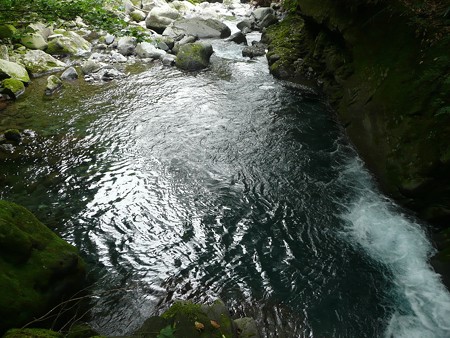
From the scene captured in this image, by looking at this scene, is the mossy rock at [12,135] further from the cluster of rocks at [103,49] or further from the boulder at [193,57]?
the boulder at [193,57]

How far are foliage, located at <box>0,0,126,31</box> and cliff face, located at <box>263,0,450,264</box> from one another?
5.94 m

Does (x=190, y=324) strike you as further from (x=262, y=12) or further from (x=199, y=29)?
(x=262, y=12)

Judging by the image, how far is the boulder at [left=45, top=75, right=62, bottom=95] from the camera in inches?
477

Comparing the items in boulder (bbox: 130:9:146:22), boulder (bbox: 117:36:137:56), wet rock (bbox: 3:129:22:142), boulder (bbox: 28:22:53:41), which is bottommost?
boulder (bbox: 28:22:53:41)

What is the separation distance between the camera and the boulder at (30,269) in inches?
149

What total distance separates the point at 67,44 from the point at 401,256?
16.9 meters

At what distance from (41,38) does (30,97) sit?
5.23m

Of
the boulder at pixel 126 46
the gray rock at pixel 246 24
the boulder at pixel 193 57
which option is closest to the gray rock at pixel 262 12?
the gray rock at pixel 246 24

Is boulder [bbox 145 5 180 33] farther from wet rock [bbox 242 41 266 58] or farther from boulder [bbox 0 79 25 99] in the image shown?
boulder [bbox 0 79 25 99]

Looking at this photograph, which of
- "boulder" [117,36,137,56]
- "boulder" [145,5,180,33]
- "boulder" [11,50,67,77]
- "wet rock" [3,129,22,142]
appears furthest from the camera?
"boulder" [145,5,180,33]

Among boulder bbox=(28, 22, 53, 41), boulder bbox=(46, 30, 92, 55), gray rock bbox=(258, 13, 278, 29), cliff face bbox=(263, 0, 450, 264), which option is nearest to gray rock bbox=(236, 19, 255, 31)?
gray rock bbox=(258, 13, 278, 29)

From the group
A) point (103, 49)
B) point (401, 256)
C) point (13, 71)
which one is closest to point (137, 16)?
point (103, 49)

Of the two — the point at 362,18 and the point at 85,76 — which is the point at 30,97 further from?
the point at 362,18

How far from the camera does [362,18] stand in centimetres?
845
